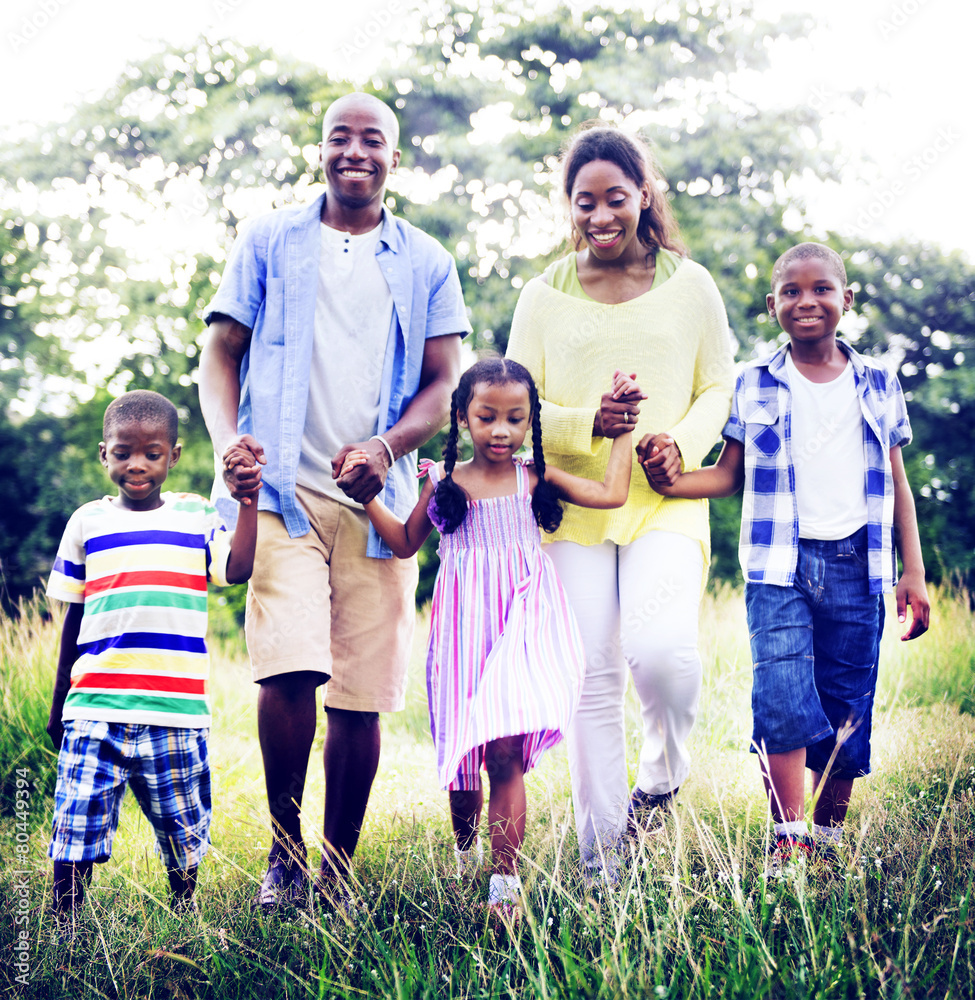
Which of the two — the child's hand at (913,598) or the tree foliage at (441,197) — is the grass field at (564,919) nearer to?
the child's hand at (913,598)

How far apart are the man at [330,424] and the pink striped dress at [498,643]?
0.26 meters

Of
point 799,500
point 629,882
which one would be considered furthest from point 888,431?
point 629,882

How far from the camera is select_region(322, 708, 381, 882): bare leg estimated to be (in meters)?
2.92

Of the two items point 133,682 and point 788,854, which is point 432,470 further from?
point 788,854

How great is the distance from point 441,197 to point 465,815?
7.40m

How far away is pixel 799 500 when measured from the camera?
296 cm

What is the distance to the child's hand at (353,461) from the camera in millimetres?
2689

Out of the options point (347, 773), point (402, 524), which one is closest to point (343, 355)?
point (402, 524)

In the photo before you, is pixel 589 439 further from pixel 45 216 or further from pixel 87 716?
pixel 45 216

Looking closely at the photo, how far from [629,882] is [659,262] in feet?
6.33

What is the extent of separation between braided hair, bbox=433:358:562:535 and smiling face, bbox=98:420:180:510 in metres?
0.84

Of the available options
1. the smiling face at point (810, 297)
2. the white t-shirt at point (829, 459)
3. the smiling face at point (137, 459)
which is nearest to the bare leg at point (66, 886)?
the smiling face at point (137, 459)

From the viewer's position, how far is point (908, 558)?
3.11 m

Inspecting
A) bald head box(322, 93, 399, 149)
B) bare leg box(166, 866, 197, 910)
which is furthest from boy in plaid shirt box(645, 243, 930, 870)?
bare leg box(166, 866, 197, 910)
